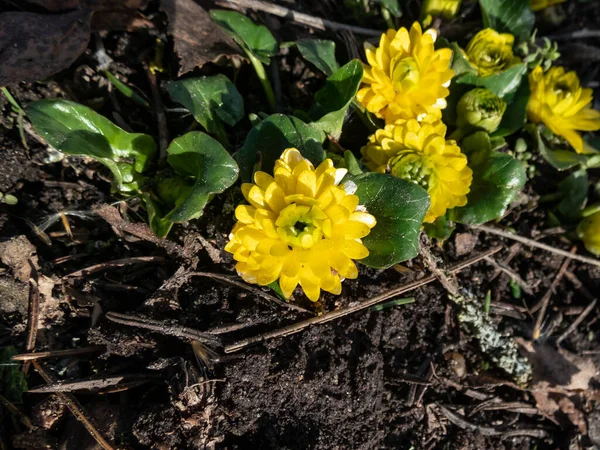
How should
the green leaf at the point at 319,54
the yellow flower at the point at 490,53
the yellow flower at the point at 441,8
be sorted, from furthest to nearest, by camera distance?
the yellow flower at the point at 441,8 → the yellow flower at the point at 490,53 → the green leaf at the point at 319,54

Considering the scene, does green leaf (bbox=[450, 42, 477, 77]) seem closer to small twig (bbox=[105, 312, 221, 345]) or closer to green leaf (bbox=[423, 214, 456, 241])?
green leaf (bbox=[423, 214, 456, 241])

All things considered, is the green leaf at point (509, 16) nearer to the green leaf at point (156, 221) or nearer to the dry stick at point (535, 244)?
the dry stick at point (535, 244)

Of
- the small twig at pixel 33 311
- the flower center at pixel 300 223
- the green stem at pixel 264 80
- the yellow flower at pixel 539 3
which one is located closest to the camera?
the flower center at pixel 300 223

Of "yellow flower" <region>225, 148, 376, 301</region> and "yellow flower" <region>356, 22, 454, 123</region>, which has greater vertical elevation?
"yellow flower" <region>356, 22, 454, 123</region>

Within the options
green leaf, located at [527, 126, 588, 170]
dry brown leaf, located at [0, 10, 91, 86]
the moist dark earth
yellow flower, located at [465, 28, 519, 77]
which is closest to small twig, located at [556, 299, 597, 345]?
the moist dark earth

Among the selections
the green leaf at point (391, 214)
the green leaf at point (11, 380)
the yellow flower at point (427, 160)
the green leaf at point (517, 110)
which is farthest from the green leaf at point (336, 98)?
the green leaf at point (11, 380)

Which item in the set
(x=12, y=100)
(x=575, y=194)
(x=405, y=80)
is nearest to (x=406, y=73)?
(x=405, y=80)
